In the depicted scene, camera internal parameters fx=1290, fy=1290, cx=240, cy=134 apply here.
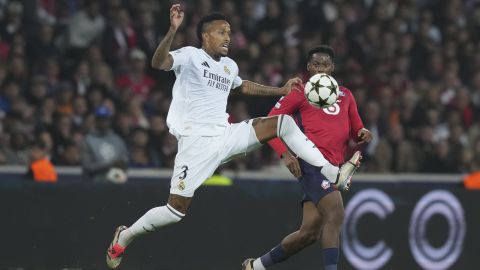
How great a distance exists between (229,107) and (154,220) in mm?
6273

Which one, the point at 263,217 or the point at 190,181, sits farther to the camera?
the point at 263,217

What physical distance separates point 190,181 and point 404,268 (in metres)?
3.64

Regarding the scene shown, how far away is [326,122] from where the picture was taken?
11.3m

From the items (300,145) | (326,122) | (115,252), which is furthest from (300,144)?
(115,252)

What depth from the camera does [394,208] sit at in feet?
45.2

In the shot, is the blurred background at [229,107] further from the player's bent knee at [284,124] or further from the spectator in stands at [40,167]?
the player's bent knee at [284,124]

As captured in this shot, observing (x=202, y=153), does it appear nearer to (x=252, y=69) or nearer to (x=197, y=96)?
(x=197, y=96)

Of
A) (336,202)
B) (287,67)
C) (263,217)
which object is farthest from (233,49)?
(336,202)

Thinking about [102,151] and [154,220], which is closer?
[154,220]

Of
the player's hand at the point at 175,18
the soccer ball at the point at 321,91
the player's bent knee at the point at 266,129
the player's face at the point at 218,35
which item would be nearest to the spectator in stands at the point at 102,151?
the player's face at the point at 218,35

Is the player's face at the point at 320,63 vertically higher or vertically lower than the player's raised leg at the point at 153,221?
higher

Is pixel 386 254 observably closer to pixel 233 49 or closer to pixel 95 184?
pixel 95 184

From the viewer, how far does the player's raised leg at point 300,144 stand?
35.2 feet

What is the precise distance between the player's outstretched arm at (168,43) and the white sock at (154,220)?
124 centimetres
